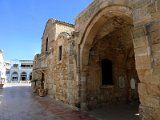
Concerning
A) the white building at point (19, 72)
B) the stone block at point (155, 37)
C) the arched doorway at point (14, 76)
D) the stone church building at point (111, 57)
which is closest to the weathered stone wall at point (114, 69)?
the stone church building at point (111, 57)

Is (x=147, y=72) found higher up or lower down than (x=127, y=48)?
lower down

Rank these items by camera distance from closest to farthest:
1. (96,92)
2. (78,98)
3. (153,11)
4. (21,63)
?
1. (153,11)
2. (78,98)
3. (96,92)
4. (21,63)

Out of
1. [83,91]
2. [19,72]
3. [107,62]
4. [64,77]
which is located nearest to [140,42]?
[83,91]

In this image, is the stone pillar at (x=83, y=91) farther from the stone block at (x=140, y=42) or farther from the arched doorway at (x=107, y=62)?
the stone block at (x=140, y=42)

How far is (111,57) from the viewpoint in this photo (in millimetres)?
8586

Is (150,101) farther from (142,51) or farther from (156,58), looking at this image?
(142,51)

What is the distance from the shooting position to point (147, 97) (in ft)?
11.3

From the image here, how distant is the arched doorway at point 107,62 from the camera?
6.71 m

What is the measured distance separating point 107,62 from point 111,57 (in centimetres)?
34

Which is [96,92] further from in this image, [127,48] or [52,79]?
[52,79]

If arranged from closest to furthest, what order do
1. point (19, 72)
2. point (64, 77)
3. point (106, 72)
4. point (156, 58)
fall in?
point (156, 58) < point (106, 72) < point (64, 77) < point (19, 72)

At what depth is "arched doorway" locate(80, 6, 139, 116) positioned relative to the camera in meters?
6.71

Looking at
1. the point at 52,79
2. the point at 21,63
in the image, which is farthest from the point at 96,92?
the point at 21,63

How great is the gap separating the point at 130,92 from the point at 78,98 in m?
3.28
